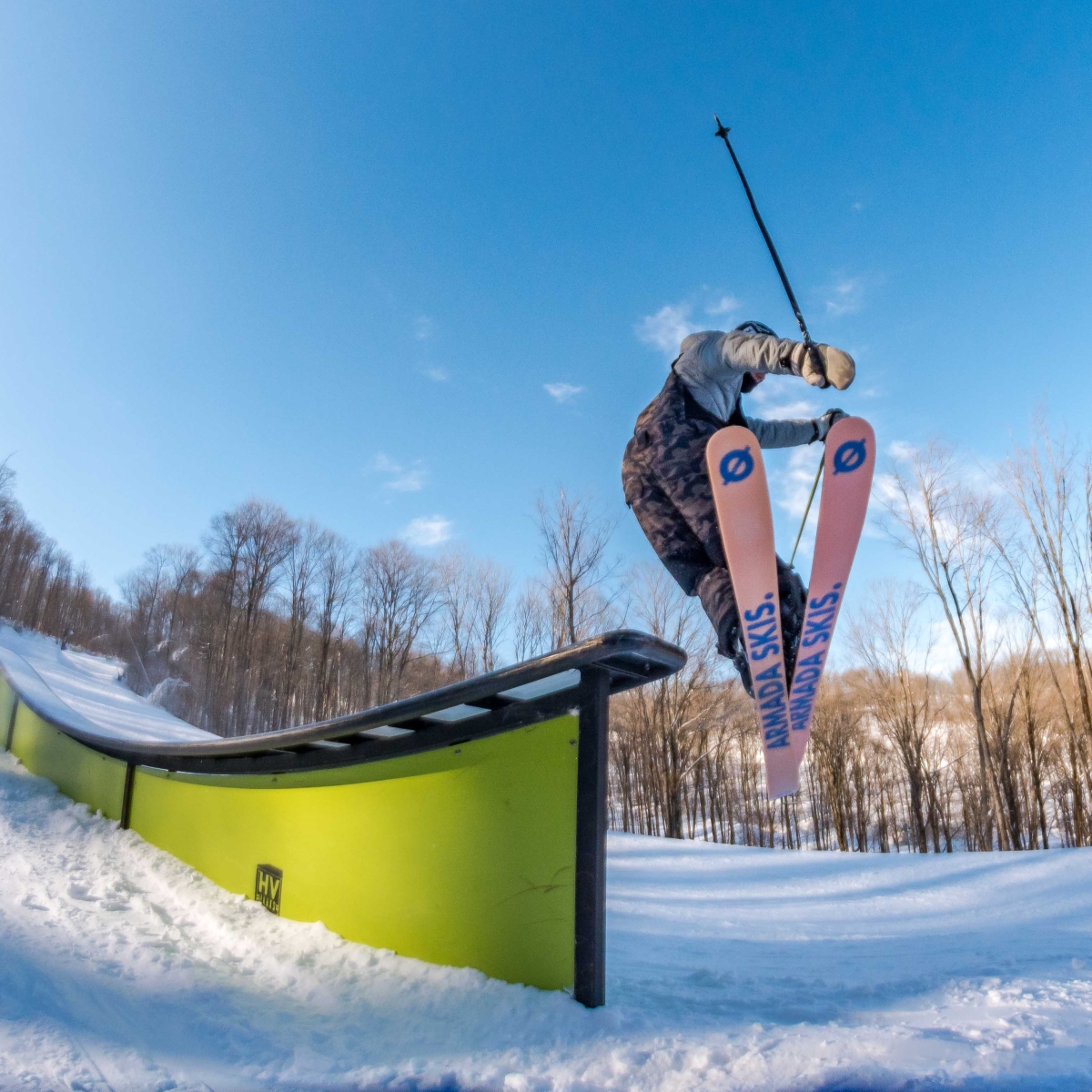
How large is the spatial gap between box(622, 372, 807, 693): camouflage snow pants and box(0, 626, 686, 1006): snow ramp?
315mm

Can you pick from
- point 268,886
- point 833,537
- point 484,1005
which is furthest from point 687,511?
point 268,886

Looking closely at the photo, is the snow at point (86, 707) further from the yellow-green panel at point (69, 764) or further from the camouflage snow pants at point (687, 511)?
the camouflage snow pants at point (687, 511)

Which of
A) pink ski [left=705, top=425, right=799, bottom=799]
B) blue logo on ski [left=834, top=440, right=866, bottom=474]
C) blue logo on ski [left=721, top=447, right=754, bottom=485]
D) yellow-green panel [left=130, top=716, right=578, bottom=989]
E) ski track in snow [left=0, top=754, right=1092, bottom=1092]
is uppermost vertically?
blue logo on ski [left=834, top=440, right=866, bottom=474]

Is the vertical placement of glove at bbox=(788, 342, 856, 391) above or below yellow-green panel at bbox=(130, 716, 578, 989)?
above

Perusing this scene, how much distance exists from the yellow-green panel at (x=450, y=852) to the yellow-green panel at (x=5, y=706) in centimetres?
521

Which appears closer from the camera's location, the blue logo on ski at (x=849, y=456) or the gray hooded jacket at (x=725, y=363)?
the gray hooded jacket at (x=725, y=363)

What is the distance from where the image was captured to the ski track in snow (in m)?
1.21

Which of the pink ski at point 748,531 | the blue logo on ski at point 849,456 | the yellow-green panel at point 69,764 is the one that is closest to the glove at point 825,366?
the pink ski at point 748,531

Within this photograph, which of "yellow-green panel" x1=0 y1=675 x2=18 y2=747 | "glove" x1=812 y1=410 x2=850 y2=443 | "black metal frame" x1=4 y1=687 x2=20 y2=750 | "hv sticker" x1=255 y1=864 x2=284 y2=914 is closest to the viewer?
"glove" x1=812 y1=410 x2=850 y2=443

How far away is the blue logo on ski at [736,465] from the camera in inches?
74.0

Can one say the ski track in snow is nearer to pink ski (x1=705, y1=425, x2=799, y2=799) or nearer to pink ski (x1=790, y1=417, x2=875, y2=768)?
pink ski (x1=790, y1=417, x2=875, y2=768)

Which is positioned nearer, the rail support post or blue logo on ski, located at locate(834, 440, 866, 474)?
the rail support post

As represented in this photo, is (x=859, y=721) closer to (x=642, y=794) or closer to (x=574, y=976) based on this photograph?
(x=642, y=794)

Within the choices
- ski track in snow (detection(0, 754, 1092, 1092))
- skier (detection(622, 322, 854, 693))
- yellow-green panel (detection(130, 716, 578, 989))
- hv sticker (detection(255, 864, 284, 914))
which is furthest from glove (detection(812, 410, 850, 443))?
hv sticker (detection(255, 864, 284, 914))
